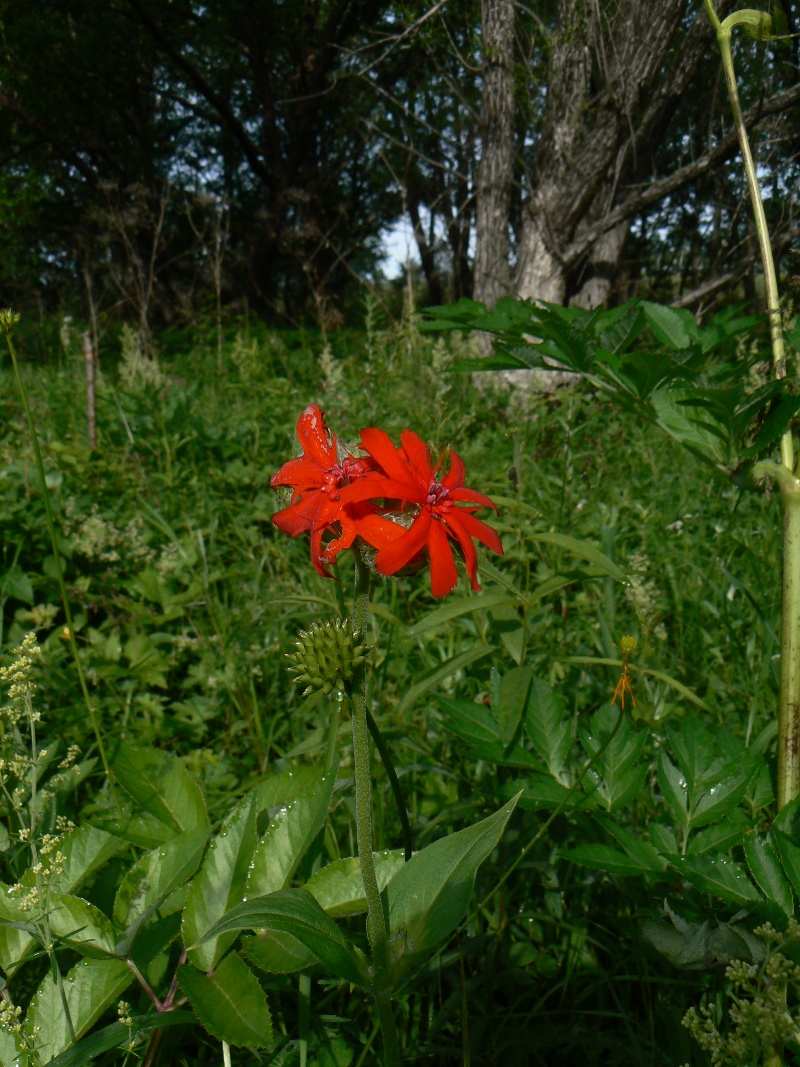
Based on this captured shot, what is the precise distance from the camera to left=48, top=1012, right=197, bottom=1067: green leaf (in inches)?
36.3

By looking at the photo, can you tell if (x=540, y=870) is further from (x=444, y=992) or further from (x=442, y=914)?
(x=442, y=914)

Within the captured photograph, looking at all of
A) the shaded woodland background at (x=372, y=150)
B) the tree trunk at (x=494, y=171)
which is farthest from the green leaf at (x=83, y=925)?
the tree trunk at (x=494, y=171)

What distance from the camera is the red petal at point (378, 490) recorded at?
2.97 ft

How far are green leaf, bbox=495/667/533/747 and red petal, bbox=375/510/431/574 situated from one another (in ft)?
1.46

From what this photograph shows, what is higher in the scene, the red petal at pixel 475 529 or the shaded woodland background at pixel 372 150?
the shaded woodland background at pixel 372 150

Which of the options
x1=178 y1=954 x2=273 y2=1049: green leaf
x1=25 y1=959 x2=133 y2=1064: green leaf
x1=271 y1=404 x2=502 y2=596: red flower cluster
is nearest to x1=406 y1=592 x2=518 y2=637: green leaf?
x1=271 y1=404 x2=502 y2=596: red flower cluster

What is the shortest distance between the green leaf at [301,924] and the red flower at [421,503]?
38 centimetres

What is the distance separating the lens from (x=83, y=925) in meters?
1.17

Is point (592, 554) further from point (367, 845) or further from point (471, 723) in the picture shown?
point (367, 845)

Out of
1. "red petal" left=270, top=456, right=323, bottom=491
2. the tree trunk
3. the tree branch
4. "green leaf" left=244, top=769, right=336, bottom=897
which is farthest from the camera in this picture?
the tree trunk

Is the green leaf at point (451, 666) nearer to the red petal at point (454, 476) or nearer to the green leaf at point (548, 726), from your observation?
the green leaf at point (548, 726)

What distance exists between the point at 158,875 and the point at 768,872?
905mm

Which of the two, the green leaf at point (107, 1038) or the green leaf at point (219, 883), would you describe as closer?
the green leaf at point (107, 1038)

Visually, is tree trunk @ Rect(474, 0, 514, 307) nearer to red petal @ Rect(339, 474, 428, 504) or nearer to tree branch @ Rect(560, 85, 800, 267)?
tree branch @ Rect(560, 85, 800, 267)
